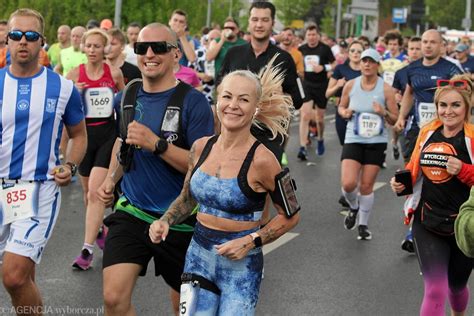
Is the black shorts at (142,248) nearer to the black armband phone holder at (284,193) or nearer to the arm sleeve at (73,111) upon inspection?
the arm sleeve at (73,111)

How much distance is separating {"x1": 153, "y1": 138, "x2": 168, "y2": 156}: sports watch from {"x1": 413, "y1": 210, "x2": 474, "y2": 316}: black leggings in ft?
6.12

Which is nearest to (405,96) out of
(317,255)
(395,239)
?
(395,239)

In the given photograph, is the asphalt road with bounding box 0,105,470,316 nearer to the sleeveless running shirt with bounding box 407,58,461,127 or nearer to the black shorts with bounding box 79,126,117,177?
the black shorts with bounding box 79,126,117,177

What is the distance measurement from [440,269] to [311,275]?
7.75 ft

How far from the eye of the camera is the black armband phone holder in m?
4.93

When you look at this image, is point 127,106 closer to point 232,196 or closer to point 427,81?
point 232,196

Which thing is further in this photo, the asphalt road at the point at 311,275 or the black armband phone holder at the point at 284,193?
the asphalt road at the point at 311,275

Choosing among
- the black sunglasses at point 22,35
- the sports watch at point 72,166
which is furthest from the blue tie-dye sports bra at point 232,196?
the black sunglasses at point 22,35

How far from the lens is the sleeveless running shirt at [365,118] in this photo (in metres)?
10.2

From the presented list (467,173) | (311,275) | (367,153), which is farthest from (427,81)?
(467,173)

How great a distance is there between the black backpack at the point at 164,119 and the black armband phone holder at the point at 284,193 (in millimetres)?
946

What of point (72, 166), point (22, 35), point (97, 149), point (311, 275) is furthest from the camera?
point (97, 149)

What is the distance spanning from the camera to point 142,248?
18.4ft

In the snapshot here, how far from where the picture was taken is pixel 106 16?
32375 millimetres
